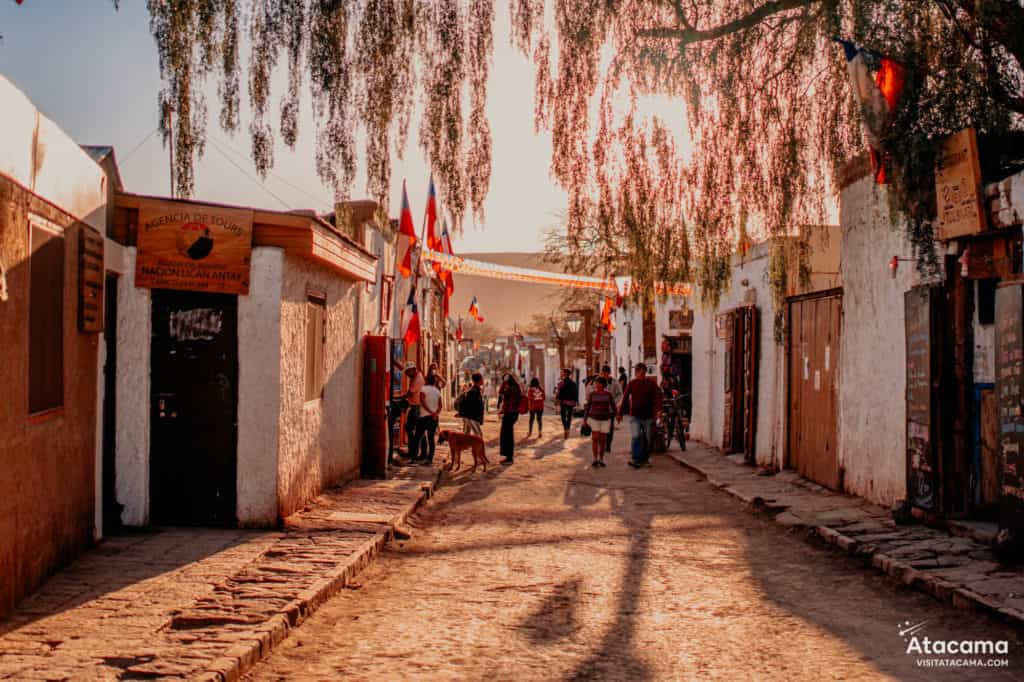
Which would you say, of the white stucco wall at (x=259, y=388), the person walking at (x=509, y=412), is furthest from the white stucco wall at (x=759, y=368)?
the white stucco wall at (x=259, y=388)

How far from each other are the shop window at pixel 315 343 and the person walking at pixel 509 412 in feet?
21.0

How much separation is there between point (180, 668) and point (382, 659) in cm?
106

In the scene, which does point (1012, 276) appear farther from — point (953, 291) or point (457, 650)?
point (457, 650)

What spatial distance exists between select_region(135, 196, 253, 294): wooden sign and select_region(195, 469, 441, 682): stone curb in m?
2.84

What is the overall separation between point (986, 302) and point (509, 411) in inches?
404

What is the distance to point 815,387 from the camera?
15.2m

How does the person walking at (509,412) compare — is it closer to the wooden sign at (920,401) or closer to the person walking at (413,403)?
the person walking at (413,403)

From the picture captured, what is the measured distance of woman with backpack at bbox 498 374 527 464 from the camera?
1889 centimetres

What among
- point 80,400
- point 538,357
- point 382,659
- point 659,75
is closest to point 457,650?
point 382,659

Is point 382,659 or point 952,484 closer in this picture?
point 382,659

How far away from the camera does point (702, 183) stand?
10969mm

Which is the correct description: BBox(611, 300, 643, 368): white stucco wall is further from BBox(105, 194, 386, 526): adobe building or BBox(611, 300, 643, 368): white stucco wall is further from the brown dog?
BBox(105, 194, 386, 526): adobe building

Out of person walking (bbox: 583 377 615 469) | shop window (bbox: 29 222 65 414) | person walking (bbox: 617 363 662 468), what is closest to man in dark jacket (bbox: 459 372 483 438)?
person walking (bbox: 583 377 615 469)

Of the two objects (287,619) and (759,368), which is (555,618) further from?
(759,368)
